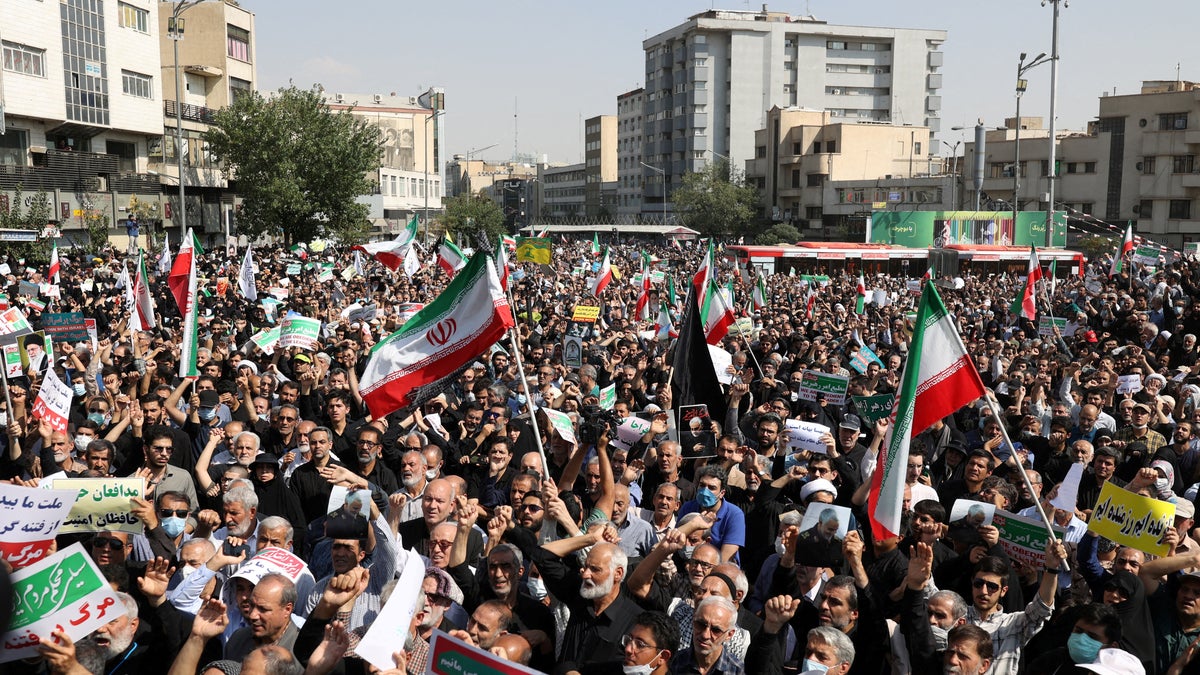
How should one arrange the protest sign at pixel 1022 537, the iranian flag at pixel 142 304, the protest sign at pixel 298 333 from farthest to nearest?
the iranian flag at pixel 142 304 < the protest sign at pixel 298 333 < the protest sign at pixel 1022 537

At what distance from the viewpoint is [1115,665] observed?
3.95 meters

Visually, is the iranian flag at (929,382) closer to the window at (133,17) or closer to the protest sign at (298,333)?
the protest sign at (298,333)

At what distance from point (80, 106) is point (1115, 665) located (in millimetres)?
47533

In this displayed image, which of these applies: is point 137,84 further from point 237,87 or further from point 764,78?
point 764,78

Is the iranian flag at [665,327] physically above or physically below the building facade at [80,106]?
below

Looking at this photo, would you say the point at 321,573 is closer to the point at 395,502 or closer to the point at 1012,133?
the point at 395,502

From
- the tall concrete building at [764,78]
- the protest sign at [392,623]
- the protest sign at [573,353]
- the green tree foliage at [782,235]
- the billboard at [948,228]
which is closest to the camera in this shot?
the protest sign at [392,623]

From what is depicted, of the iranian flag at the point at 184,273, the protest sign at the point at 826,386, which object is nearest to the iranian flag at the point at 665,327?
the protest sign at the point at 826,386

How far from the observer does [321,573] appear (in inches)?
223

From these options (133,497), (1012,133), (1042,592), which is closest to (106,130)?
(133,497)

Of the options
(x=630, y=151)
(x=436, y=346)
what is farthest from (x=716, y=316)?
(x=630, y=151)

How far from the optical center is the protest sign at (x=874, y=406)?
30.6 feet

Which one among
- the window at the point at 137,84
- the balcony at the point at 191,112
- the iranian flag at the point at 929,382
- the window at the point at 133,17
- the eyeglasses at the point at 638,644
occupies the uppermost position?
the window at the point at 133,17

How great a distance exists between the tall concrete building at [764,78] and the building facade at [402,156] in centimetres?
2073
